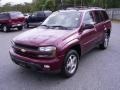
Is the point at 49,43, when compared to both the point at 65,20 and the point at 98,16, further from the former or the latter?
the point at 98,16

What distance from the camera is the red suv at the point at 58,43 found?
4.73 metres

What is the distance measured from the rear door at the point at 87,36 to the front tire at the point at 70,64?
0.54 m

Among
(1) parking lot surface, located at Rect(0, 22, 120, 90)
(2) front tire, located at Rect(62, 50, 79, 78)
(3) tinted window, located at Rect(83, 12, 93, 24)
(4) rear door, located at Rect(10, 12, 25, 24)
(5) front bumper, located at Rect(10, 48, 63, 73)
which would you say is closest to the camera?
(5) front bumper, located at Rect(10, 48, 63, 73)

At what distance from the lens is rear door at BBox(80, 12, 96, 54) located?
5.91m

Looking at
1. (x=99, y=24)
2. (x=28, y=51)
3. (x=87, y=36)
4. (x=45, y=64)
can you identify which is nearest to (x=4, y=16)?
(x=99, y=24)

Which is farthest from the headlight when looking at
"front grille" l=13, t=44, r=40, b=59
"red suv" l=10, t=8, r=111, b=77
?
"front grille" l=13, t=44, r=40, b=59

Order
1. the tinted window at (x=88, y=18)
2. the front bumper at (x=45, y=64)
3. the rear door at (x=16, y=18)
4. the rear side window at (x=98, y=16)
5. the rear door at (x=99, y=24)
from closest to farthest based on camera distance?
the front bumper at (x=45, y=64) → the tinted window at (x=88, y=18) → the rear door at (x=99, y=24) → the rear side window at (x=98, y=16) → the rear door at (x=16, y=18)

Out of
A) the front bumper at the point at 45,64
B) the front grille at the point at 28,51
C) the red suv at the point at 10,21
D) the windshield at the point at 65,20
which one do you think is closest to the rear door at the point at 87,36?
the windshield at the point at 65,20

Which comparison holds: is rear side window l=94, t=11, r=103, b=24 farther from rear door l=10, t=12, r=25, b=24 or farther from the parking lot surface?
rear door l=10, t=12, r=25, b=24

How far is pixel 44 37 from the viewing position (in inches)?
200

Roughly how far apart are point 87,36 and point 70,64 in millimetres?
1268

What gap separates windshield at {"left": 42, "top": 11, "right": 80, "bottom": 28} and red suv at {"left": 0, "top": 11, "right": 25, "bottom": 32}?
37.7 ft

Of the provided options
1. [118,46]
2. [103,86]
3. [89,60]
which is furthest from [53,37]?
[118,46]

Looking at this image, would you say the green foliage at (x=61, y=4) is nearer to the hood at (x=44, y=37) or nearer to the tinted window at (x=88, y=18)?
the tinted window at (x=88, y=18)
